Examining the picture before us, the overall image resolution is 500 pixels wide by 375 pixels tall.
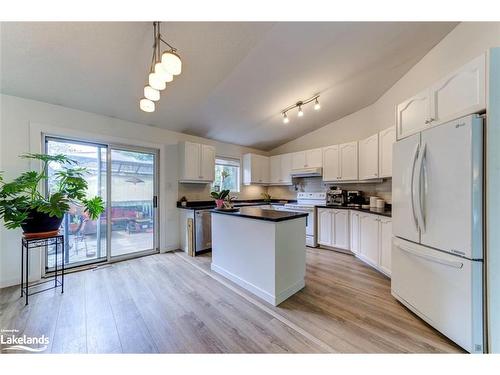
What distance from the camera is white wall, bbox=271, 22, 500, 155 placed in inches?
72.0

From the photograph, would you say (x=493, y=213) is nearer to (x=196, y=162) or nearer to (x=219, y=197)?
(x=219, y=197)

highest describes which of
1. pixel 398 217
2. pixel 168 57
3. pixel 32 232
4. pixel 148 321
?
pixel 168 57

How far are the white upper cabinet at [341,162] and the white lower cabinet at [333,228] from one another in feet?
2.47

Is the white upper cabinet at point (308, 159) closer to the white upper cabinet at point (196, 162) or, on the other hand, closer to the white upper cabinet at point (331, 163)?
the white upper cabinet at point (331, 163)

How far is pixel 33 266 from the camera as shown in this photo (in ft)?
8.11

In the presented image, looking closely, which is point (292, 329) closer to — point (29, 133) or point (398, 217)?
point (398, 217)

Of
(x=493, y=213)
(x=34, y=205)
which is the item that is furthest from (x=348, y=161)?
(x=34, y=205)

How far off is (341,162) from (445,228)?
8.69 ft

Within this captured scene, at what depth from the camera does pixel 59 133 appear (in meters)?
2.64

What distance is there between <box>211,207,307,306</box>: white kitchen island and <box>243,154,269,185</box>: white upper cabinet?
8.33 ft

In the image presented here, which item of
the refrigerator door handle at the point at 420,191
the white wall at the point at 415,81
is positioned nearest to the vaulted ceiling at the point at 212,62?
the white wall at the point at 415,81

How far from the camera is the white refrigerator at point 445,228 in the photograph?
1.34m
